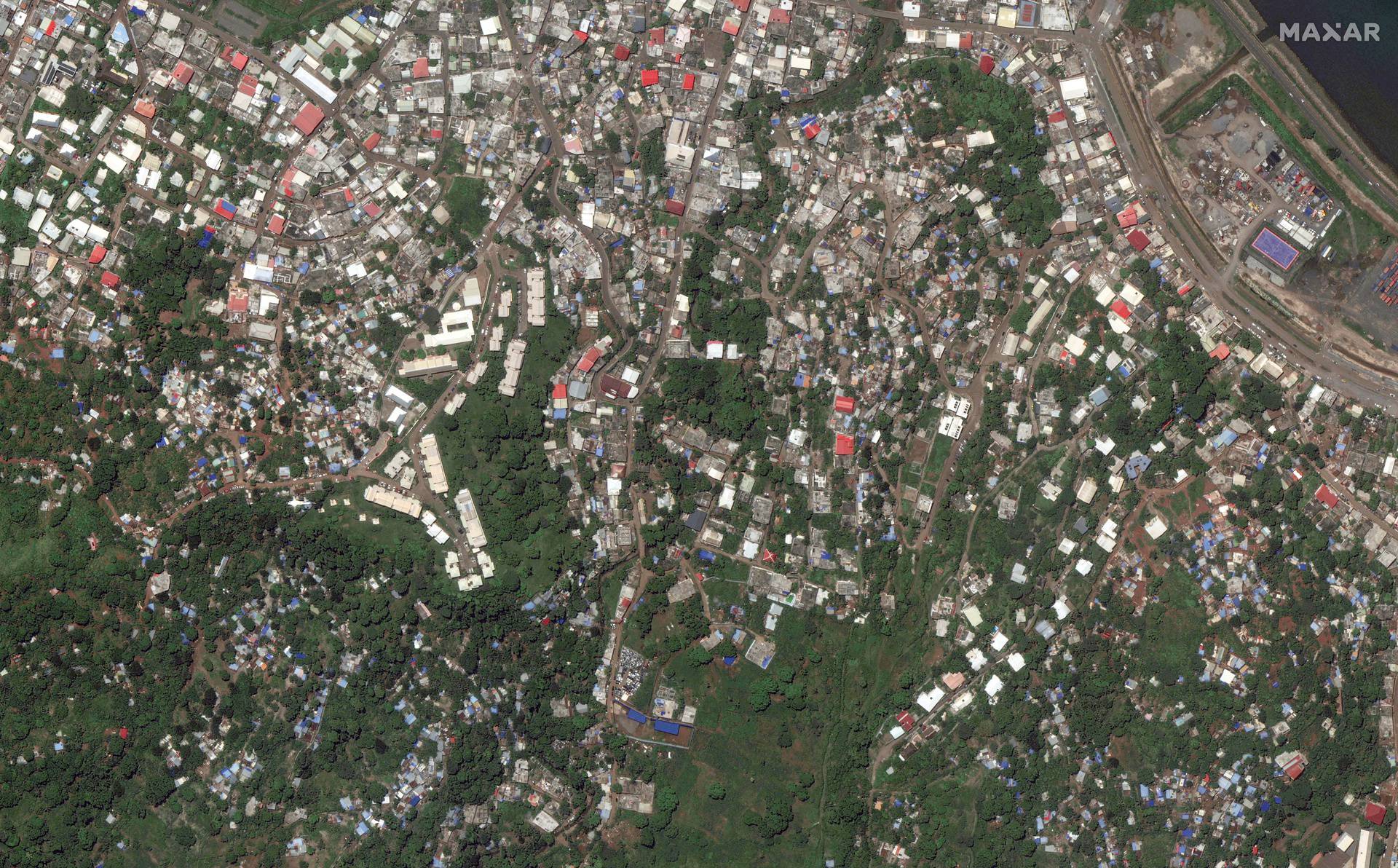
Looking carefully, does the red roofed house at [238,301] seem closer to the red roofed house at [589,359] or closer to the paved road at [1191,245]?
the red roofed house at [589,359]

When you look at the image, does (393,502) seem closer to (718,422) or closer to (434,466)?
(434,466)

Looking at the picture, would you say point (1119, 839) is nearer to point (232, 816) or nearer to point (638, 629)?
point (638, 629)

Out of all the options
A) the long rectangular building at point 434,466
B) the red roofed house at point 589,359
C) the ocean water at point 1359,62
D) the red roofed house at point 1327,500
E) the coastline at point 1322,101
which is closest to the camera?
the long rectangular building at point 434,466

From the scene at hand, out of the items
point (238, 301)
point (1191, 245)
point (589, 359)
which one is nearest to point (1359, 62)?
point (1191, 245)

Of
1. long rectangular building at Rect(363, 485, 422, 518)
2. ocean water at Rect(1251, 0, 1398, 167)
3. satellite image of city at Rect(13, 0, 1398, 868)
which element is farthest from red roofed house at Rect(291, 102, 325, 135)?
ocean water at Rect(1251, 0, 1398, 167)

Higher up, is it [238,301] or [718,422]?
[238,301]

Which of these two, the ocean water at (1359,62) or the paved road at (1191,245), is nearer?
the paved road at (1191,245)

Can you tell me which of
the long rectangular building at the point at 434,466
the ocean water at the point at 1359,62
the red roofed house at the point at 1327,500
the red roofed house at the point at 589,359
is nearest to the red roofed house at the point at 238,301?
the long rectangular building at the point at 434,466
